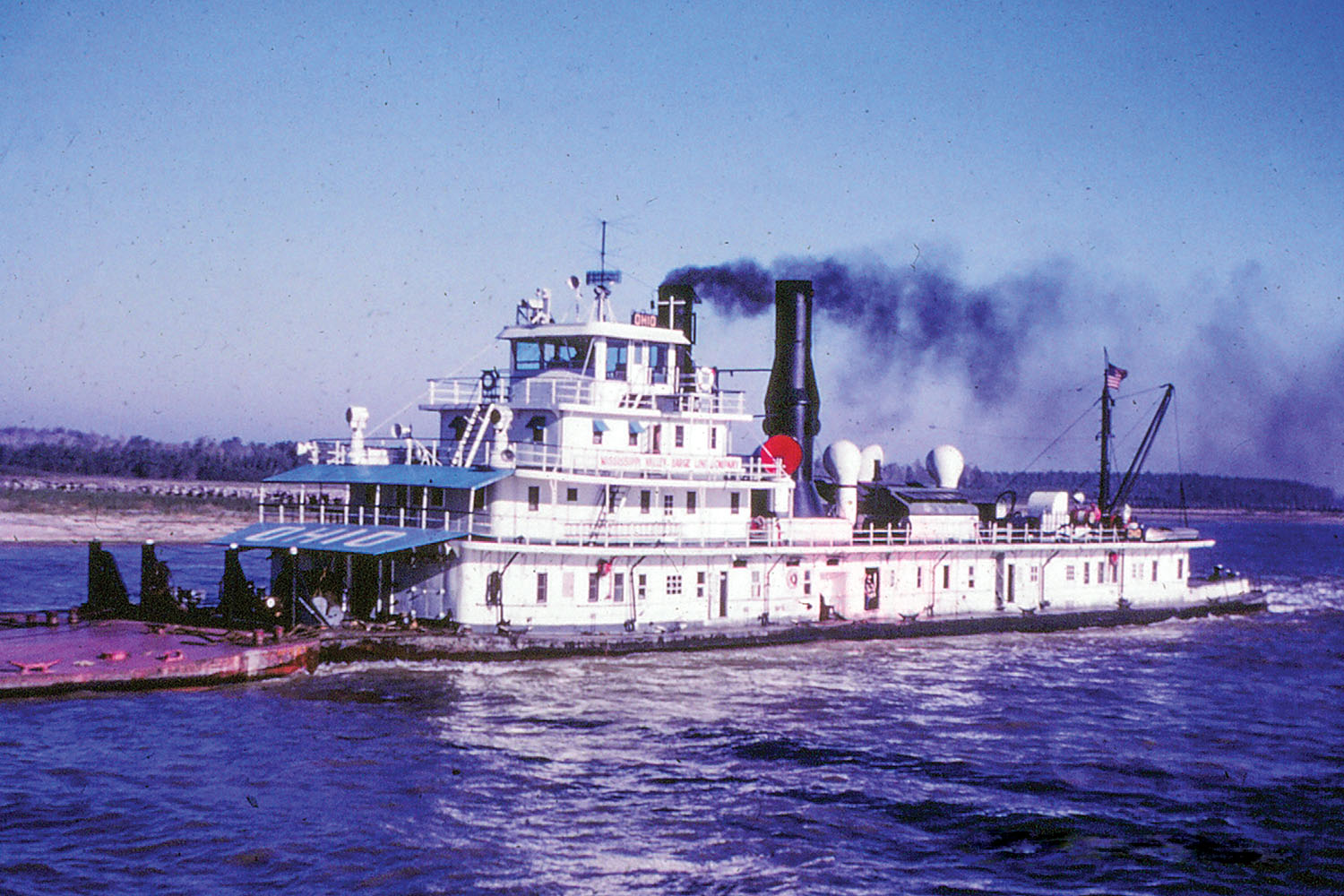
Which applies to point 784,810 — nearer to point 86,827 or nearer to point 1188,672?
point 86,827

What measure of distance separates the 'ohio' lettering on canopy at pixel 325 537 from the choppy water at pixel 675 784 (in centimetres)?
362

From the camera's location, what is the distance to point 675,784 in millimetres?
24375

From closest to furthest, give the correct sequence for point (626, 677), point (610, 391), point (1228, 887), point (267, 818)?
point (1228, 887) < point (267, 818) < point (626, 677) < point (610, 391)

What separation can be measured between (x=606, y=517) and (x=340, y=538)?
811 cm

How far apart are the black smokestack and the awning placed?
16.3 m

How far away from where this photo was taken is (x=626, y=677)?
33906 mm

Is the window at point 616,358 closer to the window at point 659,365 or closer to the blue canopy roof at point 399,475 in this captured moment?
the window at point 659,365

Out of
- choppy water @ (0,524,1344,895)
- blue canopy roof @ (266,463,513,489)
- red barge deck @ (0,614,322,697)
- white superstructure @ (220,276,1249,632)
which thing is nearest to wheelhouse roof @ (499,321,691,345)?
white superstructure @ (220,276,1249,632)

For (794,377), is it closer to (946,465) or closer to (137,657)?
(946,465)

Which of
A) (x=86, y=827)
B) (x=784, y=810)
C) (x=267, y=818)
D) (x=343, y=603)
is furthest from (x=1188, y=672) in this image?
(x=86, y=827)

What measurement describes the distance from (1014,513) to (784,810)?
115ft

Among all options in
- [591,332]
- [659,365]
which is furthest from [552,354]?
[659,365]

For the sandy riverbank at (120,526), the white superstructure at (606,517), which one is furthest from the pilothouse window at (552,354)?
the sandy riverbank at (120,526)

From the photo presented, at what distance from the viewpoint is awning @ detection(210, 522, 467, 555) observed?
33.0 metres
